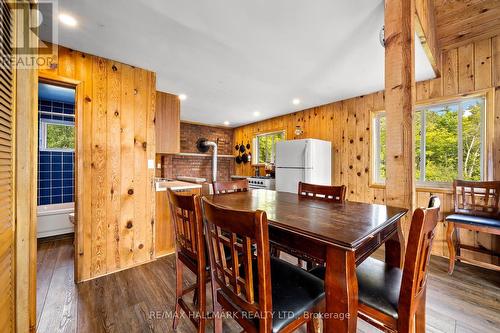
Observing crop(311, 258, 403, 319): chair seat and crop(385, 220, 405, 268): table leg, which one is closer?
crop(311, 258, 403, 319): chair seat

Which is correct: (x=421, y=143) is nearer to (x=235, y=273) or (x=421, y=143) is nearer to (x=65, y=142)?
(x=235, y=273)

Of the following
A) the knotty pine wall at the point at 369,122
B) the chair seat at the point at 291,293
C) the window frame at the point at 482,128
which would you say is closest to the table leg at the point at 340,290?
the chair seat at the point at 291,293

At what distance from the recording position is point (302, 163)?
3.54m

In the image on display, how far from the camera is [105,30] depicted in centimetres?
178

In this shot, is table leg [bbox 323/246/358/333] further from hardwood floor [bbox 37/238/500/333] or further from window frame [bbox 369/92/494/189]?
window frame [bbox 369/92/494/189]

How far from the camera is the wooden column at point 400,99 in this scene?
1344 mm

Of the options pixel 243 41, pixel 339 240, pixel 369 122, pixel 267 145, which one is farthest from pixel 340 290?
pixel 267 145

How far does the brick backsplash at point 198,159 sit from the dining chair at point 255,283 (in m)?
4.56

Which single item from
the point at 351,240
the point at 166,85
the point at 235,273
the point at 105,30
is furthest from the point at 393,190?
the point at 166,85

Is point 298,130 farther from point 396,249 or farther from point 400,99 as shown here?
point 396,249

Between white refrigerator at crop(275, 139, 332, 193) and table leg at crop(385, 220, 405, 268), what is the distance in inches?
81.5

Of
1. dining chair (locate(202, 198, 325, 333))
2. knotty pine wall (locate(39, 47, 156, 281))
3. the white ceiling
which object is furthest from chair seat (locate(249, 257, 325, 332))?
knotty pine wall (locate(39, 47, 156, 281))

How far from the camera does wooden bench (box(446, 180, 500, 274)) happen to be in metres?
2.06

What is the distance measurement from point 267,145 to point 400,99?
4001mm
